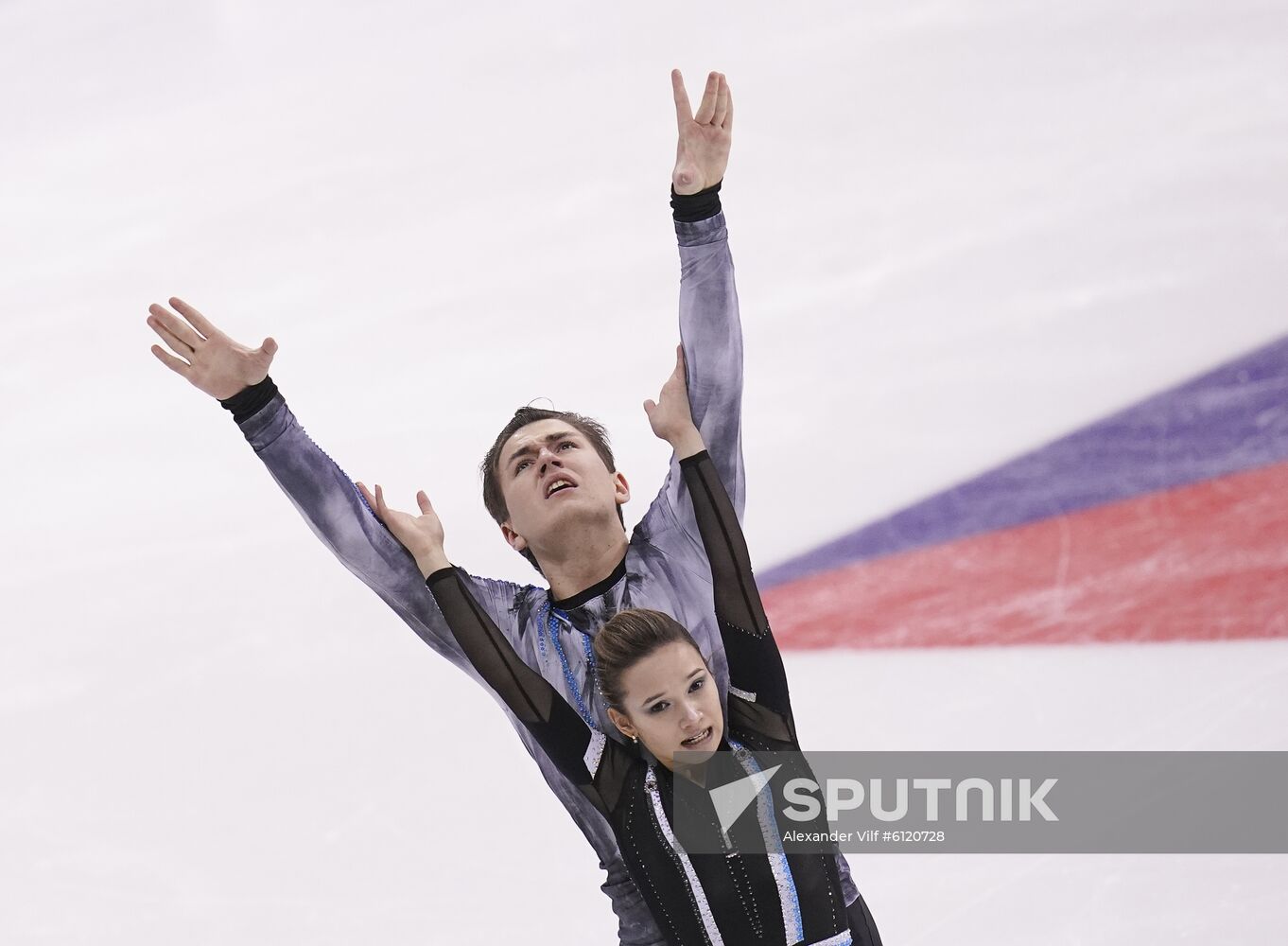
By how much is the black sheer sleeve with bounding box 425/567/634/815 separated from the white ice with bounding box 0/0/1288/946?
774 mm

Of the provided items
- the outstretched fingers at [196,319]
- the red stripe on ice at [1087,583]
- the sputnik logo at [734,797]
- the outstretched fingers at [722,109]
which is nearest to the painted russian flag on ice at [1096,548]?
the red stripe on ice at [1087,583]

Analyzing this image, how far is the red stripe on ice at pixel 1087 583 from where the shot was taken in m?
3.68

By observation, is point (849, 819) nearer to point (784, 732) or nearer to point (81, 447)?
point (784, 732)

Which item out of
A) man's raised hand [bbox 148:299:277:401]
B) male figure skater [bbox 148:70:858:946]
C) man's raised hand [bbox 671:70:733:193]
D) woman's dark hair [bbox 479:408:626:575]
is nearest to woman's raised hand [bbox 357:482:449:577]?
male figure skater [bbox 148:70:858:946]

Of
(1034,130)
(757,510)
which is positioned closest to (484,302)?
(757,510)

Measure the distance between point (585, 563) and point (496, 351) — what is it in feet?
5.25

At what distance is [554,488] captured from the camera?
2842 millimetres

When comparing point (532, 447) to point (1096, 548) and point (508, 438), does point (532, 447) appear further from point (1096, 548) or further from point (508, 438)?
point (1096, 548)

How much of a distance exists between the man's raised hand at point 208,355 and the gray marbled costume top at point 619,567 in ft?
0.22

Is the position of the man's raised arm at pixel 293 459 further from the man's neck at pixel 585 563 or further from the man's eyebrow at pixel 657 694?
the man's eyebrow at pixel 657 694

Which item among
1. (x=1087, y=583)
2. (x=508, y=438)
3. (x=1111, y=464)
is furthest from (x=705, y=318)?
(x=1111, y=464)

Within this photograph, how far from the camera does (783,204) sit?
4605 mm

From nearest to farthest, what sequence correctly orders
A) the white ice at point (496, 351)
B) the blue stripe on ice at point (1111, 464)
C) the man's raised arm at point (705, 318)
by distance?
the man's raised arm at point (705, 318)
the white ice at point (496, 351)
the blue stripe on ice at point (1111, 464)

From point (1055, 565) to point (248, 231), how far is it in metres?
Result: 2.50
